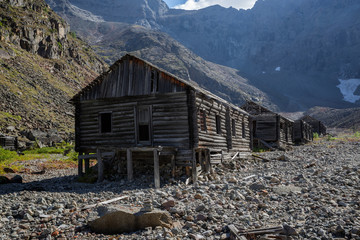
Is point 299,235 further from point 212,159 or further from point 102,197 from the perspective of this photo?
point 212,159

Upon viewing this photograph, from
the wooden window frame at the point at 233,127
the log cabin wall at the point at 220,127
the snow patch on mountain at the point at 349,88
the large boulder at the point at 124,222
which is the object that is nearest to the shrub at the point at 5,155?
the log cabin wall at the point at 220,127

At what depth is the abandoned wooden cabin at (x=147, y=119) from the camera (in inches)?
584

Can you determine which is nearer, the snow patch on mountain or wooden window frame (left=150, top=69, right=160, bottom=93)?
wooden window frame (left=150, top=69, right=160, bottom=93)

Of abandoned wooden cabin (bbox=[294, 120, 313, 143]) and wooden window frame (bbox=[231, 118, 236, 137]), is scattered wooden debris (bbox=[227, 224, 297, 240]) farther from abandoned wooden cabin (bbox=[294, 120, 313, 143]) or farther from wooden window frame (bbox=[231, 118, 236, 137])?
abandoned wooden cabin (bbox=[294, 120, 313, 143])

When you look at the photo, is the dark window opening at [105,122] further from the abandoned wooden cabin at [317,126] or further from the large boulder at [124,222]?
the abandoned wooden cabin at [317,126]

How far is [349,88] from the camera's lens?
6737 inches

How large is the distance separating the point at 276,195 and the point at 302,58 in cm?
21171

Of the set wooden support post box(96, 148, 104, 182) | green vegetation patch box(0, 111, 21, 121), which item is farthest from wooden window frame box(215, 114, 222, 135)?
green vegetation patch box(0, 111, 21, 121)

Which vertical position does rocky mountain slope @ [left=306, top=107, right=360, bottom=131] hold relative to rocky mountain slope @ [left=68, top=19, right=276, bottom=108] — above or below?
below

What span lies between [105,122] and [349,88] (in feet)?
616

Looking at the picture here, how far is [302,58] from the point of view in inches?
7844

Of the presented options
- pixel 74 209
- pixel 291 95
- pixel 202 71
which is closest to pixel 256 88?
pixel 291 95

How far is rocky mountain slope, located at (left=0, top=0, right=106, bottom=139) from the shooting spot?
39.8 m

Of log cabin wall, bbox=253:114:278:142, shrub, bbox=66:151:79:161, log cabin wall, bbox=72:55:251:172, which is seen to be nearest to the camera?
log cabin wall, bbox=72:55:251:172
